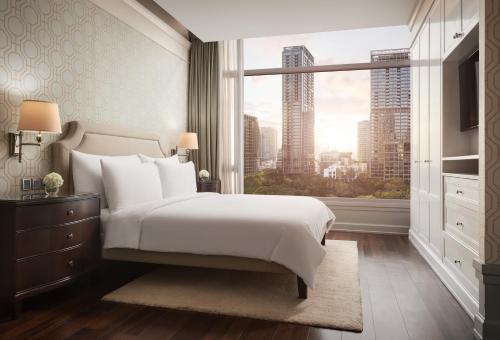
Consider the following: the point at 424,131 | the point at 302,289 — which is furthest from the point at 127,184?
the point at 424,131

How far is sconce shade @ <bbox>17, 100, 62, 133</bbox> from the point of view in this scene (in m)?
2.58

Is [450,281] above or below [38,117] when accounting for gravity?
below

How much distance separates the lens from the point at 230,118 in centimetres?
584

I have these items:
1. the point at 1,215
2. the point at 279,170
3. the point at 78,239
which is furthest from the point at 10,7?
the point at 279,170

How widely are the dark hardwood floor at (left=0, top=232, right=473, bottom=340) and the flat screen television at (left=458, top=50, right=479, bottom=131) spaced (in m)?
1.33

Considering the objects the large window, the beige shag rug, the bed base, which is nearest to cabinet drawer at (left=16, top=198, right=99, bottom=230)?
the bed base

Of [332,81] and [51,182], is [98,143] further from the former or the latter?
[332,81]

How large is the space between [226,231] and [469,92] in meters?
2.22

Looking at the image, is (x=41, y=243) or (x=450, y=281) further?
(x=450, y=281)

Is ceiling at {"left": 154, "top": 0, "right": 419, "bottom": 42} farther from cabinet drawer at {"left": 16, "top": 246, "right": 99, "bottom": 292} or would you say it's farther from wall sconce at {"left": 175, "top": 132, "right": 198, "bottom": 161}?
cabinet drawer at {"left": 16, "top": 246, "right": 99, "bottom": 292}

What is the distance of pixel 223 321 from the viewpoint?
2.27 metres

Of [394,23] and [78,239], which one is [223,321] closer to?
[78,239]

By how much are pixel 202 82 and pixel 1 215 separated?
3981mm

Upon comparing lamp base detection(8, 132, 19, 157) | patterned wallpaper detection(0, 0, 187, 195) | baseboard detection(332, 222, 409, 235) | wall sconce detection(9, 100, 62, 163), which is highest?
patterned wallpaper detection(0, 0, 187, 195)
